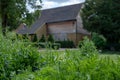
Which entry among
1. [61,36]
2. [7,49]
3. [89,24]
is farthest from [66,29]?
[7,49]

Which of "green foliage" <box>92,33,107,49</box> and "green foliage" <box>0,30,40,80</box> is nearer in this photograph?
"green foliage" <box>0,30,40,80</box>

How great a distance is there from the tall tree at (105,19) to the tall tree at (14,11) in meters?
6.73

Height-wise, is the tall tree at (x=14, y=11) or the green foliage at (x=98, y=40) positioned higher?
the tall tree at (x=14, y=11)

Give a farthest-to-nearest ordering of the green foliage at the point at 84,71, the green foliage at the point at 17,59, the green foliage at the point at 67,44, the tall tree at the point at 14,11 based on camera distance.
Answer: the green foliage at the point at 67,44, the tall tree at the point at 14,11, the green foliage at the point at 17,59, the green foliage at the point at 84,71

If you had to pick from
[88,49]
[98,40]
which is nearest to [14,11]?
[98,40]

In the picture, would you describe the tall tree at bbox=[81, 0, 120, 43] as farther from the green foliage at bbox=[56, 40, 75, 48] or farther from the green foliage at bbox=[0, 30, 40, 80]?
the green foliage at bbox=[0, 30, 40, 80]

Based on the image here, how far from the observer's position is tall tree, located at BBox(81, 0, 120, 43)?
29844 mm

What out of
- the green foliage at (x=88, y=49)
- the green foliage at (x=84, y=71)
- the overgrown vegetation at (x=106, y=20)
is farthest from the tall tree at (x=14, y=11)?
the green foliage at (x=84, y=71)

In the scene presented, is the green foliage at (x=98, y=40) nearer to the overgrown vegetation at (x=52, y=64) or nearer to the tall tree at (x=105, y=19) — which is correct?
the tall tree at (x=105, y=19)

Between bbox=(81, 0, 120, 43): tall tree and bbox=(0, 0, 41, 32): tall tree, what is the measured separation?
673 cm

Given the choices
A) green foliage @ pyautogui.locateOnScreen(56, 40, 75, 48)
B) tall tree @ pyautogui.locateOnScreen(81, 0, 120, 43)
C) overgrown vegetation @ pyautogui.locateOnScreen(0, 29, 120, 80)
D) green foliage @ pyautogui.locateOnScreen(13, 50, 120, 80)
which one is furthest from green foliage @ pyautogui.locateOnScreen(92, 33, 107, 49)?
green foliage @ pyautogui.locateOnScreen(13, 50, 120, 80)

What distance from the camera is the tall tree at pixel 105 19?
29844mm

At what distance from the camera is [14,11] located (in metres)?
28.7

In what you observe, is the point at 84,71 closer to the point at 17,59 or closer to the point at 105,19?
the point at 17,59
